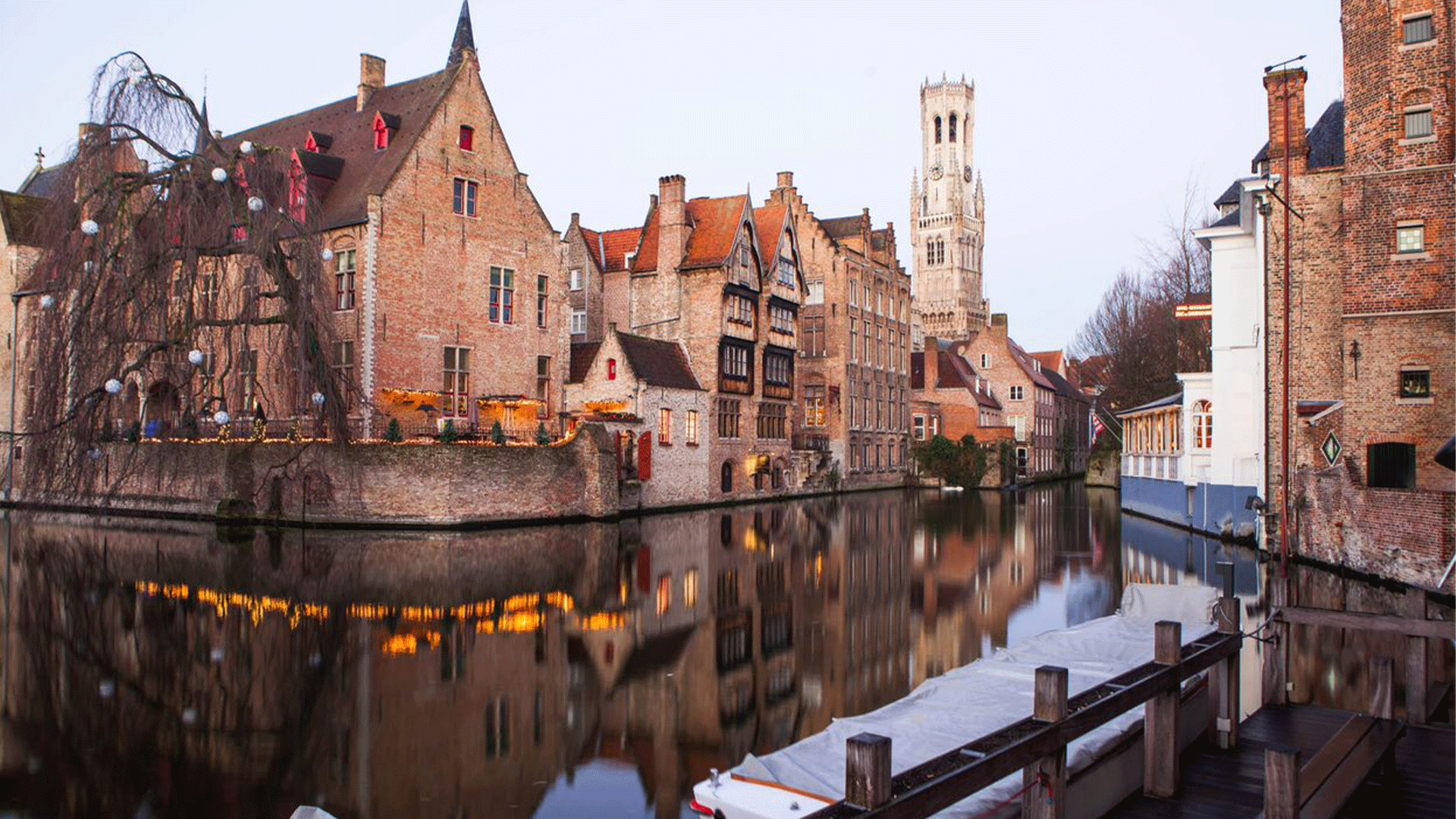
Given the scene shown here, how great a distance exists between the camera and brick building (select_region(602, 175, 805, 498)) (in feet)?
140

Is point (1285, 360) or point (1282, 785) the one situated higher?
point (1285, 360)

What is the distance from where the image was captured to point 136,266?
17.7m

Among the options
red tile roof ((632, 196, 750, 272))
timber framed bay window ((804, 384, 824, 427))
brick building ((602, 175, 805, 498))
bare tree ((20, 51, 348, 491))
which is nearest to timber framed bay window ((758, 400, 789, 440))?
brick building ((602, 175, 805, 498))

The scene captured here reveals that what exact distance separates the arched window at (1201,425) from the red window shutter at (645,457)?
59.1 feet

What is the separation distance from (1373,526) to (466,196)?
29.0m

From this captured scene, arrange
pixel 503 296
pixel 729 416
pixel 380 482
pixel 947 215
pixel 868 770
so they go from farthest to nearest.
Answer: pixel 947 215
pixel 729 416
pixel 503 296
pixel 380 482
pixel 868 770

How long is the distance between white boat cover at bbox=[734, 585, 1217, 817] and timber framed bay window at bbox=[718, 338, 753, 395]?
106 ft

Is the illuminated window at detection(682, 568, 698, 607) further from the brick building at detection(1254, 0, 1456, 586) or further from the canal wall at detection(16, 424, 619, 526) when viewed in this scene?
the brick building at detection(1254, 0, 1456, 586)

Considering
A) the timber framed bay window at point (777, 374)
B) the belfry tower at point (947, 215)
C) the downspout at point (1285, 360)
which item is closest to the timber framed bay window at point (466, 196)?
the timber framed bay window at point (777, 374)

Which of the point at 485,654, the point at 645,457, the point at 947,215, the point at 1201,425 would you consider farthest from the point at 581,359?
the point at 947,215

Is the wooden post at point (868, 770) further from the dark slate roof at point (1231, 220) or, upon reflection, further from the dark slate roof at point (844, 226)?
the dark slate roof at point (844, 226)

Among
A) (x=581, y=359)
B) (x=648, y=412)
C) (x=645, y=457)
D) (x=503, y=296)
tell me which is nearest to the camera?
(x=645, y=457)

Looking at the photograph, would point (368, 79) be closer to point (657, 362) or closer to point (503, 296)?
point (503, 296)

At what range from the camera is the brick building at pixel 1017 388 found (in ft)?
226
